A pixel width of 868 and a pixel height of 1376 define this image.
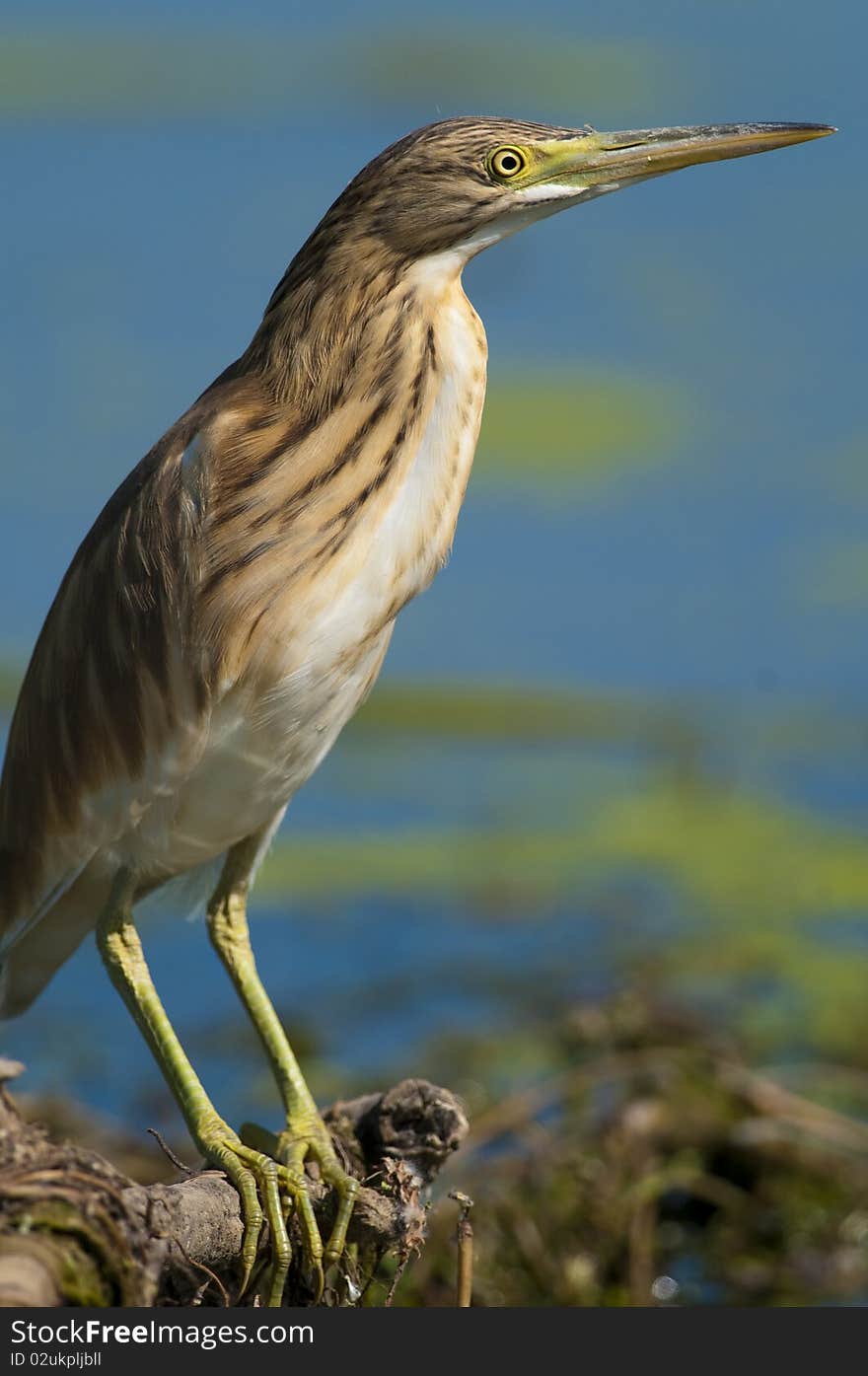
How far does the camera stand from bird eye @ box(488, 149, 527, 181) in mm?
2576

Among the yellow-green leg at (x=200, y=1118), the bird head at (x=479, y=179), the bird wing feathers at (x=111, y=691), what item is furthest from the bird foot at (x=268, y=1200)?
the bird head at (x=479, y=179)

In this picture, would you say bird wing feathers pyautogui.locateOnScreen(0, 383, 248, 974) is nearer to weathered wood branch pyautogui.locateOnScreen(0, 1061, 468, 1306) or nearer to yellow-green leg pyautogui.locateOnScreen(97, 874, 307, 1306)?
yellow-green leg pyautogui.locateOnScreen(97, 874, 307, 1306)

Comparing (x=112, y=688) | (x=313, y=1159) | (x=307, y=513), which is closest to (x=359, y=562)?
(x=307, y=513)

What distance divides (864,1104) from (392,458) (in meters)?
2.97

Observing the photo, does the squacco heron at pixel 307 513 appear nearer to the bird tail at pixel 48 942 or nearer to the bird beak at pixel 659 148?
the bird beak at pixel 659 148

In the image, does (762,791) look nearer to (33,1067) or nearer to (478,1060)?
(478,1060)

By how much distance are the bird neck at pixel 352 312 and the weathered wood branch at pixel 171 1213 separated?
0.95 meters

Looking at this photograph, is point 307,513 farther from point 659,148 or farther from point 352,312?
point 659,148

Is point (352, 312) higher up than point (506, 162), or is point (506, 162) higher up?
point (506, 162)

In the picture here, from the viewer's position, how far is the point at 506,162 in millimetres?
2584

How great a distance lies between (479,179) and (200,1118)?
1309mm

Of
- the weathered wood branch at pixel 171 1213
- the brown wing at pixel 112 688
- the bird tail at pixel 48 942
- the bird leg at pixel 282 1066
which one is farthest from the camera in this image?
the bird tail at pixel 48 942

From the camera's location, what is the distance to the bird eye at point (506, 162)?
2.58 m

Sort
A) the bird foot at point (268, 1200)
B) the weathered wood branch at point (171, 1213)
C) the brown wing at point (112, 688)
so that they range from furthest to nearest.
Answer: the brown wing at point (112, 688), the bird foot at point (268, 1200), the weathered wood branch at point (171, 1213)
